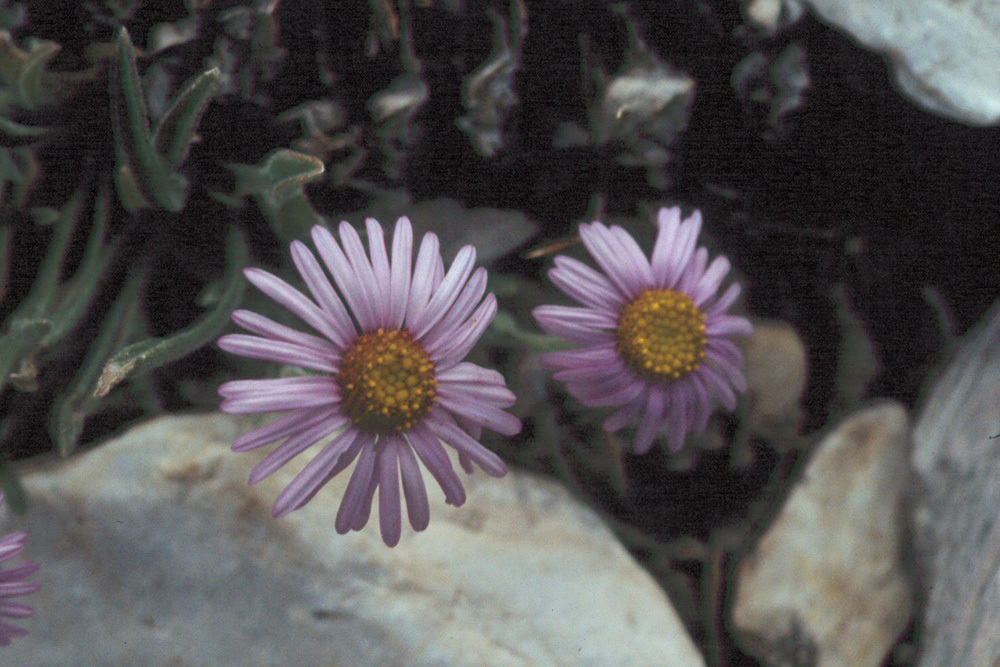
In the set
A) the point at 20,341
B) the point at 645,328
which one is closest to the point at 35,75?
the point at 20,341

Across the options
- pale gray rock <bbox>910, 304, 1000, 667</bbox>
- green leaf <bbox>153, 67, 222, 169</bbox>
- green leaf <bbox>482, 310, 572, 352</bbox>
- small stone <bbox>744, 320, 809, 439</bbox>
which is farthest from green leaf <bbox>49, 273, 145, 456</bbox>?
pale gray rock <bbox>910, 304, 1000, 667</bbox>

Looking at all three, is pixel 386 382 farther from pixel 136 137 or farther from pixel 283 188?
pixel 136 137

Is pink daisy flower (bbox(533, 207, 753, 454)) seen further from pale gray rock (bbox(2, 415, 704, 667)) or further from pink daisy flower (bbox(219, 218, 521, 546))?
pale gray rock (bbox(2, 415, 704, 667))

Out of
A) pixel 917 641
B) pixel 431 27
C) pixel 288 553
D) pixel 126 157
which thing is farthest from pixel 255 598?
pixel 917 641

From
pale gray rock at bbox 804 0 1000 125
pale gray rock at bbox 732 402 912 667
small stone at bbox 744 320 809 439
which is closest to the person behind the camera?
pale gray rock at bbox 804 0 1000 125

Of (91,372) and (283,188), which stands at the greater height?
(283,188)

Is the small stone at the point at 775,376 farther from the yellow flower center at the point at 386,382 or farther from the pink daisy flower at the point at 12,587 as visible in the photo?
the pink daisy flower at the point at 12,587

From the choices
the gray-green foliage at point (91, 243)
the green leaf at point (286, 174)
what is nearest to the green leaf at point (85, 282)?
the gray-green foliage at point (91, 243)
